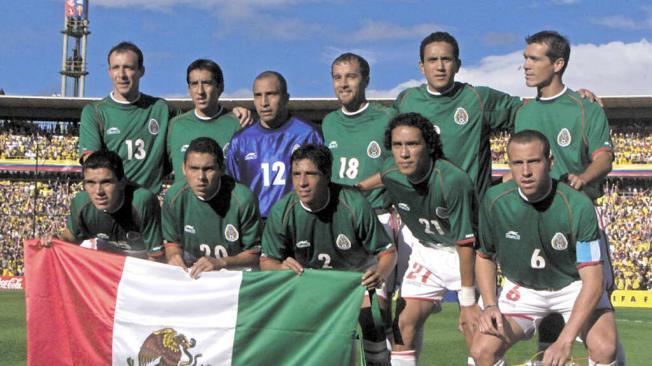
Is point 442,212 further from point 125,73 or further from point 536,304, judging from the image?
point 125,73

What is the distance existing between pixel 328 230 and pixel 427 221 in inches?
31.2

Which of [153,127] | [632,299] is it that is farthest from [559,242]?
[632,299]

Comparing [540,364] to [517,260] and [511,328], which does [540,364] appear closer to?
[511,328]

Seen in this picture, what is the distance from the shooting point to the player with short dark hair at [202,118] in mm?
6703

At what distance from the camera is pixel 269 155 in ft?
21.4

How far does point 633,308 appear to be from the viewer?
21.2 meters

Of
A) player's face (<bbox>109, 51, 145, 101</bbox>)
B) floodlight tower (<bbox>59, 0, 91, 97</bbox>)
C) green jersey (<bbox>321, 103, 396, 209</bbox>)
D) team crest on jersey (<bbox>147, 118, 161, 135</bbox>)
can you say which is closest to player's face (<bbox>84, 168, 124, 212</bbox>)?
team crest on jersey (<bbox>147, 118, 161, 135</bbox>)

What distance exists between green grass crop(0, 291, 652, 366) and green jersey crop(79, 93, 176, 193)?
271 cm

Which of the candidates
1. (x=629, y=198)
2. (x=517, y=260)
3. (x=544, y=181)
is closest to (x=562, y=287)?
(x=517, y=260)

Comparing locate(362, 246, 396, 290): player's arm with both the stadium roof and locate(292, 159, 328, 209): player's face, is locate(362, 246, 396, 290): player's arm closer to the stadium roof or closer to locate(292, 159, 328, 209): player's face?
locate(292, 159, 328, 209): player's face

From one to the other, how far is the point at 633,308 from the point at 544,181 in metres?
17.9

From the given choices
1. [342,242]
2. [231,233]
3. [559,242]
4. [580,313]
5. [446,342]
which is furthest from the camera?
[446,342]

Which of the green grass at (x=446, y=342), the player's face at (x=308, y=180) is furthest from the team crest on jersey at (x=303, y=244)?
the green grass at (x=446, y=342)

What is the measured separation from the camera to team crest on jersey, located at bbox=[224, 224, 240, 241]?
6.00 meters
